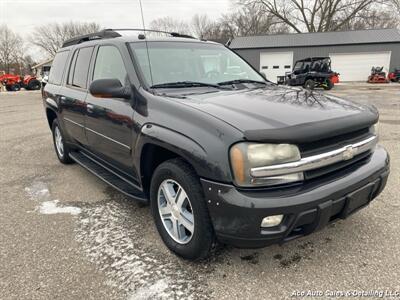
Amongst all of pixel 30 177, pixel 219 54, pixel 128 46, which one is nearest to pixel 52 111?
pixel 30 177

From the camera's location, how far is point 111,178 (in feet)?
12.0

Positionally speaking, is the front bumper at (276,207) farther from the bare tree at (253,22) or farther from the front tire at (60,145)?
the bare tree at (253,22)

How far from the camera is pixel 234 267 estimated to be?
260cm

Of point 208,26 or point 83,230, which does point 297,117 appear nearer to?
point 83,230

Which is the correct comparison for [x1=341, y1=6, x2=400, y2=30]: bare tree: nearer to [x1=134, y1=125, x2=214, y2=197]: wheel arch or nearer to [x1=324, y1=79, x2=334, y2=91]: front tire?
[x1=324, y1=79, x2=334, y2=91]: front tire

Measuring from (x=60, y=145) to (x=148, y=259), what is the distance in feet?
11.4

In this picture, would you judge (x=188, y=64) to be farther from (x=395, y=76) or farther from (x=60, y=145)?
(x=395, y=76)

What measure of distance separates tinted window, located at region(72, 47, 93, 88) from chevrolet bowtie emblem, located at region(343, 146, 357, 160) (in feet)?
10.2

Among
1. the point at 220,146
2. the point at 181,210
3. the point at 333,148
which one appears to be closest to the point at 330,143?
the point at 333,148

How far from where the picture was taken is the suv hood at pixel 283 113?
2.14m

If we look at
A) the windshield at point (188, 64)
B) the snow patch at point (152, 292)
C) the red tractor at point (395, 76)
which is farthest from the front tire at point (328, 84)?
the snow patch at point (152, 292)

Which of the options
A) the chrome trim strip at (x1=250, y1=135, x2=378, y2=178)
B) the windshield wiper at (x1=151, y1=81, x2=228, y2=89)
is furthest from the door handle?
the chrome trim strip at (x1=250, y1=135, x2=378, y2=178)

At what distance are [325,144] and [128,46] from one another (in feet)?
7.04

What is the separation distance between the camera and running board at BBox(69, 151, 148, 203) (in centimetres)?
317
